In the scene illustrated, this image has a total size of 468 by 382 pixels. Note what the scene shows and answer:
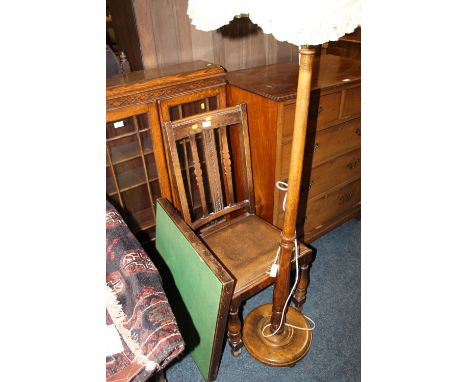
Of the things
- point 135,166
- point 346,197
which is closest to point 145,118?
point 135,166

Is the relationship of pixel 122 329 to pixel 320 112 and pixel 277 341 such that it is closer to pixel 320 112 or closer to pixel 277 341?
pixel 277 341

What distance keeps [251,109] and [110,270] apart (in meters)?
1.13

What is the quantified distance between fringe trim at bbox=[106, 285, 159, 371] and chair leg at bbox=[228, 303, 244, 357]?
530 millimetres

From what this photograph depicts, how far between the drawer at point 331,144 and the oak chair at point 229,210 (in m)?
0.32

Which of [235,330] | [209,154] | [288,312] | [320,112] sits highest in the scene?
[320,112]

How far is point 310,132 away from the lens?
6.02 feet

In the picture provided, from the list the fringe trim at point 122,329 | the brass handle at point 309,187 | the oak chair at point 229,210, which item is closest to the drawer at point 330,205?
the brass handle at point 309,187

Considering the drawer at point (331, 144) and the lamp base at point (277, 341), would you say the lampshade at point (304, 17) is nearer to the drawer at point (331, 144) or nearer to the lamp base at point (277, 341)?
the drawer at point (331, 144)

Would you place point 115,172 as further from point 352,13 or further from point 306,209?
point 352,13

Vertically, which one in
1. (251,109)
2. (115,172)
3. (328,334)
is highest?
(251,109)

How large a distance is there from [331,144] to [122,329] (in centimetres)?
158

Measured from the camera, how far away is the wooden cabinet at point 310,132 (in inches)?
66.4
